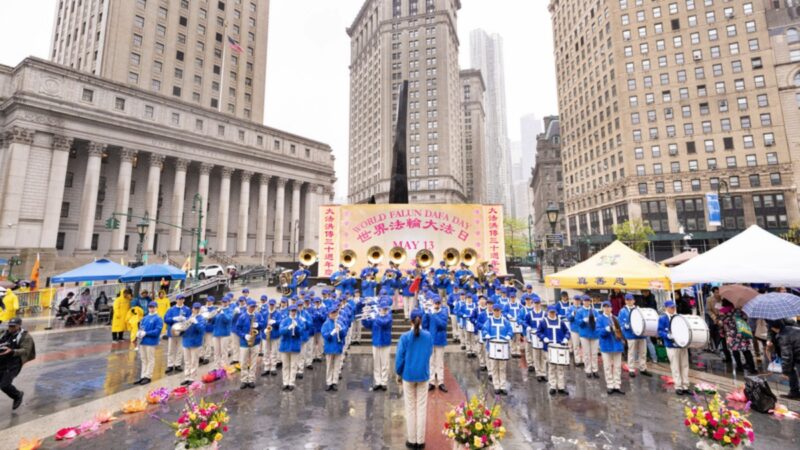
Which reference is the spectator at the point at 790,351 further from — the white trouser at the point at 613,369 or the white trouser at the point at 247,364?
the white trouser at the point at 247,364

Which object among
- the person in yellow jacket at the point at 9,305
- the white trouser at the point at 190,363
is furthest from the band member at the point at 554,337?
the person in yellow jacket at the point at 9,305

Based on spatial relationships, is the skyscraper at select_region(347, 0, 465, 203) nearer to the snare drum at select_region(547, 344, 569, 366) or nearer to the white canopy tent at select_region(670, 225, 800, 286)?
the white canopy tent at select_region(670, 225, 800, 286)

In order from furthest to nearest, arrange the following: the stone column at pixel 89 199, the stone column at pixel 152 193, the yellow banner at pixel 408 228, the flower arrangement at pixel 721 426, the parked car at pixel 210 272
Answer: the stone column at pixel 152 193, the stone column at pixel 89 199, the parked car at pixel 210 272, the yellow banner at pixel 408 228, the flower arrangement at pixel 721 426

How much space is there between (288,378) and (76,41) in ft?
247

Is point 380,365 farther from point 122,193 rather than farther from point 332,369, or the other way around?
point 122,193

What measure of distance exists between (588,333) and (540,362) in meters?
1.55

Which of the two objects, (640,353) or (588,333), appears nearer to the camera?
(588,333)

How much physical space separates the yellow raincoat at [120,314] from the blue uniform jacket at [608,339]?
1738 centimetres

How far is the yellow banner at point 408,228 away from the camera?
72.6 feet

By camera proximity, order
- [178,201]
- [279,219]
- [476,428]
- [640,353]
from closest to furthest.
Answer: [476,428]
[640,353]
[178,201]
[279,219]

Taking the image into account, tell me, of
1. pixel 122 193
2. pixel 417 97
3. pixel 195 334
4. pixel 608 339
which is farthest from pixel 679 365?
pixel 417 97

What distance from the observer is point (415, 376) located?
19.6 feet

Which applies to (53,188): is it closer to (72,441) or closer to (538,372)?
(72,441)

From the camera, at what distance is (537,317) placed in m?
9.44
